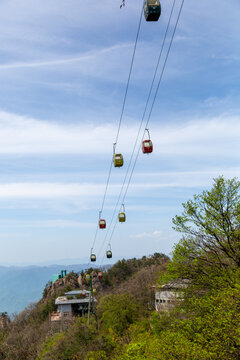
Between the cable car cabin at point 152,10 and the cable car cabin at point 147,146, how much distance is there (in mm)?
7424

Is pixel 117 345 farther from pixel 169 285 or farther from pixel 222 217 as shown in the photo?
pixel 222 217

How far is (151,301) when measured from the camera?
5591 cm

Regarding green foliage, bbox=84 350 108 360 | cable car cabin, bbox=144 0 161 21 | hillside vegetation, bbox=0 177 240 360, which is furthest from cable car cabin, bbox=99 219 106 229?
cable car cabin, bbox=144 0 161 21

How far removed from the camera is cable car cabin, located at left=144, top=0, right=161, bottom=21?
10625 mm

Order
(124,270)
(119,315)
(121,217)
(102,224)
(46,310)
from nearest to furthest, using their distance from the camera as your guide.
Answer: (121,217)
(102,224)
(119,315)
(46,310)
(124,270)

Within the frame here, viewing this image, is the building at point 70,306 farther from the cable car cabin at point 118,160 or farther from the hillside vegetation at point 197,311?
the cable car cabin at point 118,160

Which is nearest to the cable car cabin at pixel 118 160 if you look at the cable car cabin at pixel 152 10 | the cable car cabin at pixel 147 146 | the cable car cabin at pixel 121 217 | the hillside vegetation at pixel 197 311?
the cable car cabin at pixel 147 146

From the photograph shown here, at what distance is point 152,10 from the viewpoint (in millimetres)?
10641

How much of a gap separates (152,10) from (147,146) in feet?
25.4

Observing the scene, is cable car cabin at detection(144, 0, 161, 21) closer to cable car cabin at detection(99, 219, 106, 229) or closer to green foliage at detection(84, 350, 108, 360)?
cable car cabin at detection(99, 219, 106, 229)

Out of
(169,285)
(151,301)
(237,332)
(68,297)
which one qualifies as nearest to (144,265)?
(68,297)

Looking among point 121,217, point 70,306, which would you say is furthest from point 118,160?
point 70,306

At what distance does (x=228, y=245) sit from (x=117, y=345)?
1578 cm

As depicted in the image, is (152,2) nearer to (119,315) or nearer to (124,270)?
(119,315)
